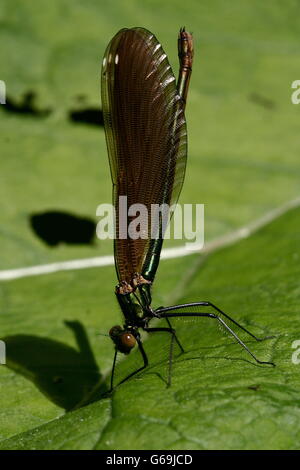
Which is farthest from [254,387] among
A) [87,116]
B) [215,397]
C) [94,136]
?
[87,116]

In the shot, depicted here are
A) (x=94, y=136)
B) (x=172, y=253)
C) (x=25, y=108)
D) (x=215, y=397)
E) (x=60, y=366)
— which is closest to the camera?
(x=215, y=397)

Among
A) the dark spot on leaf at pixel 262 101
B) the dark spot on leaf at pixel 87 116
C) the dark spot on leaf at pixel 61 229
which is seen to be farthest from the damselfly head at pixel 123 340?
the dark spot on leaf at pixel 262 101

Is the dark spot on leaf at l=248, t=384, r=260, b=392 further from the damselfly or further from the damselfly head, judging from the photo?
the damselfly head

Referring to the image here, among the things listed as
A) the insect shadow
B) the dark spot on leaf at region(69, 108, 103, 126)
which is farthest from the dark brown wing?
the dark spot on leaf at region(69, 108, 103, 126)

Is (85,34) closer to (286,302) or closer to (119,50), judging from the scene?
(119,50)

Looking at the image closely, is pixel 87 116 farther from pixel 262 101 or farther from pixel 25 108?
pixel 262 101
